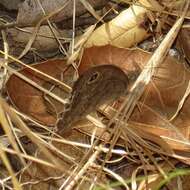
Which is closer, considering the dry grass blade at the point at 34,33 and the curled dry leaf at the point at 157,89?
the curled dry leaf at the point at 157,89

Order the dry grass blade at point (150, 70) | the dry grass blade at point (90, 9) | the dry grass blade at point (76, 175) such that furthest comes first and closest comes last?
the dry grass blade at point (90, 9), the dry grass blade at point (150, 70), the dry grass blade at point (76, 175)

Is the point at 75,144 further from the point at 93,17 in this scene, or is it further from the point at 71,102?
the point at 93,17

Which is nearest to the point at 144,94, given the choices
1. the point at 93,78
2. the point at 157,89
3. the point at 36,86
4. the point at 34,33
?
the point at 157,89

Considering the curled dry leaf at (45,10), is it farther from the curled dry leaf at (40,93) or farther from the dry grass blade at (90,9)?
the curled dry leaf at (40,93)

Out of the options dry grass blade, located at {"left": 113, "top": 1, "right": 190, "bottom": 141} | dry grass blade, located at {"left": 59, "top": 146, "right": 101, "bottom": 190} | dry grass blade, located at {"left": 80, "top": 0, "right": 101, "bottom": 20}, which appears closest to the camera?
dry grass blade, located at {"left": 59, "top": 146, "right": 101, "bottom": 190}

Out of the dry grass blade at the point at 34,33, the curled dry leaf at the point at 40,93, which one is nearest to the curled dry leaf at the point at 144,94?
the curled dry leaf at the point at 40,93

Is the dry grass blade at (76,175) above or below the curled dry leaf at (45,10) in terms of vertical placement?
below

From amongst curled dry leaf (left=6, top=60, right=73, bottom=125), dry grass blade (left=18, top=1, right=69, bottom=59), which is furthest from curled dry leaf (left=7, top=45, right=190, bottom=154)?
dry grass blade (left=18, top=1, right=69, bottom=59)

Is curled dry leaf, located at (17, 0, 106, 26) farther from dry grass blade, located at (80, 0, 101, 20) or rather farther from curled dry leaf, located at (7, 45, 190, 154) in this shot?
curled dry leaf, located at (7, 45, 190, 154)

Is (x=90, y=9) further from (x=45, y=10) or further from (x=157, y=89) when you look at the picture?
(x=157, y=89)
